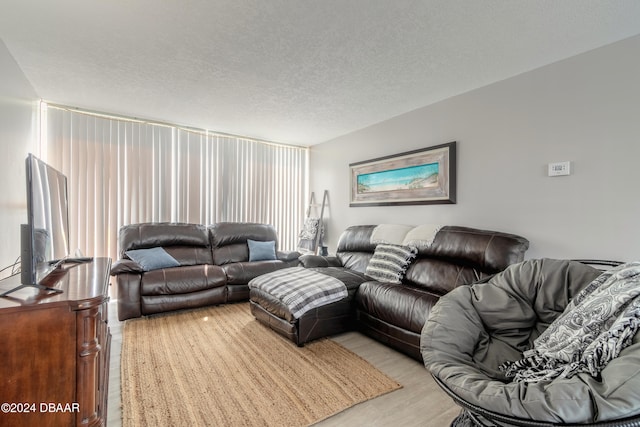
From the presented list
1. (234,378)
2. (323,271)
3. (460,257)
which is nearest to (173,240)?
(323,271)

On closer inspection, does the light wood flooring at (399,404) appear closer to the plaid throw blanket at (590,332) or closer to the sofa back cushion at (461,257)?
the plaid throw blanket at (590,332)

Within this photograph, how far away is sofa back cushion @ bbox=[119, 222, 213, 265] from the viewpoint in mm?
3693

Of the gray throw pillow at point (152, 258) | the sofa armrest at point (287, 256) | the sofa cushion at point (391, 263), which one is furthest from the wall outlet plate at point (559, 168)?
the gray throw pillow at point (152, 258)

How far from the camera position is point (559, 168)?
2375 millimetres

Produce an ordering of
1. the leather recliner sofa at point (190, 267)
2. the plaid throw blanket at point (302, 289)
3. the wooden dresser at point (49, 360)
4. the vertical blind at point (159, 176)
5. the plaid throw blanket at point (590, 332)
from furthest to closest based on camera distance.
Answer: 1. the vertical blind at point (159, 176)
2. the leather recliner sofa at point (190, 267)
3. the plaid throw blanket at point (302, 289)
4. the wooden dresser at point (49, 360)
5. the plaid throw blanket at point (590, 332)

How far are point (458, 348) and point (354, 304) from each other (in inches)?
60.0

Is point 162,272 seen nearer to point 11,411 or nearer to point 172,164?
point 172,164

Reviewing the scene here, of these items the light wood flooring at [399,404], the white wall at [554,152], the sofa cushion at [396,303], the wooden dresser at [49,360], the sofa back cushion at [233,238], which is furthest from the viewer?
the sofa back cushion at [233,238]

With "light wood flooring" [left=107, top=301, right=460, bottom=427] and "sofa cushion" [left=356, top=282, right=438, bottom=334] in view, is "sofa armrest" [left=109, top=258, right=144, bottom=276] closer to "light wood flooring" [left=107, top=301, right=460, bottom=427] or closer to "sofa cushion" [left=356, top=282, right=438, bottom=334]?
"light wood flooring" [left=107, top=301, right=460, bottom=427]

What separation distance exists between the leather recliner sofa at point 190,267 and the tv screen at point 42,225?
1010mm

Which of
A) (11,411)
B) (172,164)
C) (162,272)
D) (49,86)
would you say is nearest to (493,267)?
(11,411)

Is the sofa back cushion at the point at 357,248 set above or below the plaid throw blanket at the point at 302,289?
above

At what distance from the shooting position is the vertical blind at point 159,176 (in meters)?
3.62

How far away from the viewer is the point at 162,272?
3.37m
